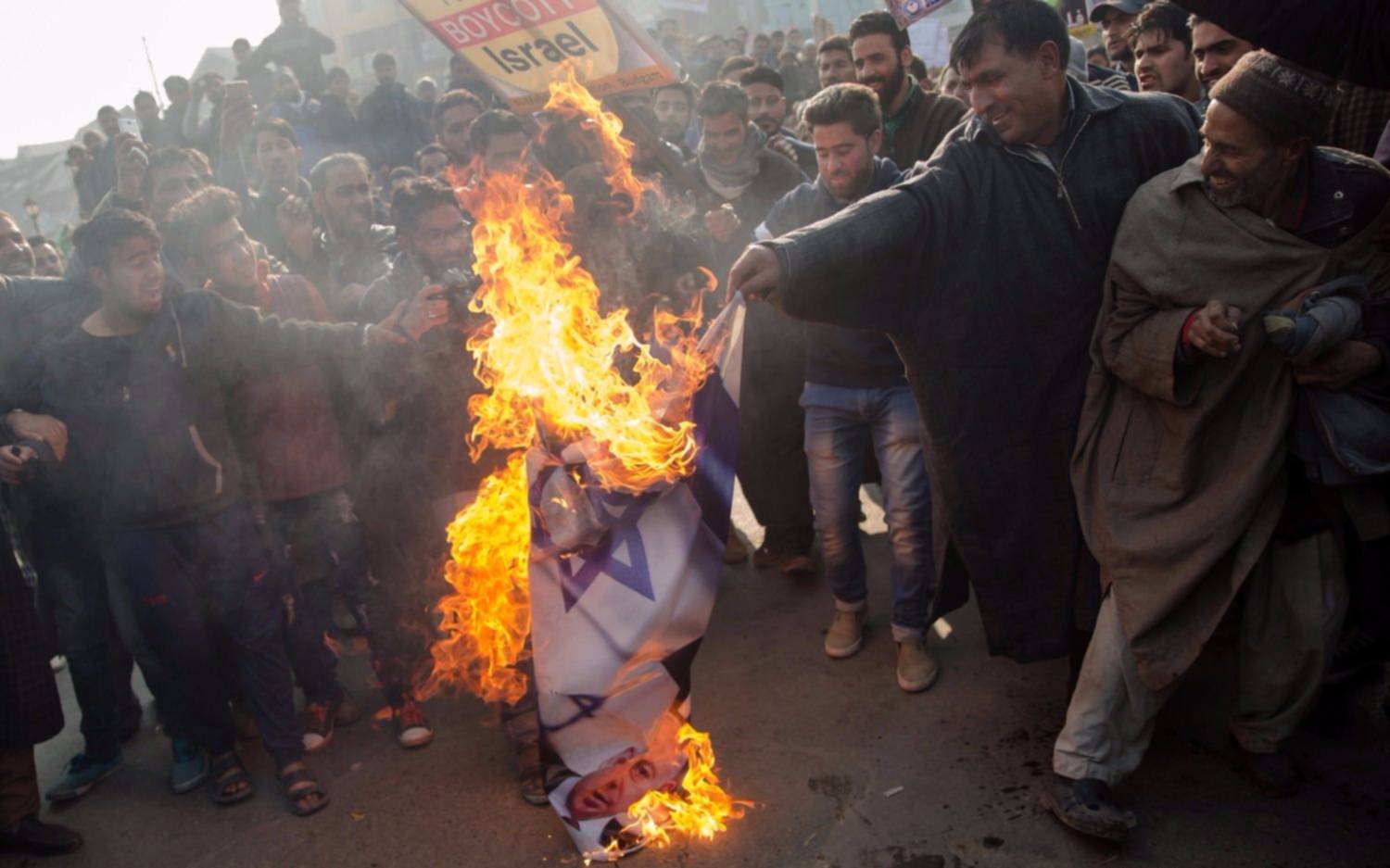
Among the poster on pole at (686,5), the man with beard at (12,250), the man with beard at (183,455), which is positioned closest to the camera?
the man with beard at (183,455)

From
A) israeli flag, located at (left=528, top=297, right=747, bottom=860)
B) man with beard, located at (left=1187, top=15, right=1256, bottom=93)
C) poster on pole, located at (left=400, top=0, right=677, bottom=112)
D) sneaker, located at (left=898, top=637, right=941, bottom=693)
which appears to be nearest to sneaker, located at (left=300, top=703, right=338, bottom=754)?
israeli flag, located at (left=528, top=297, right=747, bottom=860)

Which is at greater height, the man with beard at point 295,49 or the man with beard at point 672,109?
the man with beard at point 295,49

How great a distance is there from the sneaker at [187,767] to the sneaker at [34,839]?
1.45 feet

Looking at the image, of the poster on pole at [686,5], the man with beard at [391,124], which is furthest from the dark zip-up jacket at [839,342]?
the poster on pole at [686,5]

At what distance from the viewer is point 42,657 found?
13.5ft

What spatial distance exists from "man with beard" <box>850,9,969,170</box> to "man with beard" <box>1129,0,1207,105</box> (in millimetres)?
884

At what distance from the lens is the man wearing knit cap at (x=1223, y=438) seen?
9.57 ft

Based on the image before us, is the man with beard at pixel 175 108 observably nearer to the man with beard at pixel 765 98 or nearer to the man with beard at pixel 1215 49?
the man with beard at pixel 765 98

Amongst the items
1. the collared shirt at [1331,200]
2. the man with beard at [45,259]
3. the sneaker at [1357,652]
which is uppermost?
the collared shirt at [1331,200]

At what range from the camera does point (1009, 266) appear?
11.0 feet

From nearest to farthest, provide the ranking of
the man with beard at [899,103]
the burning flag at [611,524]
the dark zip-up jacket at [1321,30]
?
1. the dark zip-up jacket at [1321,30]
2. the burning flag at [611,524]
3. the man with beard at [899,103]

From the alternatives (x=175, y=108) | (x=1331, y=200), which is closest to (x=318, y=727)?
(x=1331, y=200)

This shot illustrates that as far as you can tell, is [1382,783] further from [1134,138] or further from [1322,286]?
[1134,138]

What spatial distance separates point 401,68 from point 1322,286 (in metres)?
24.6
